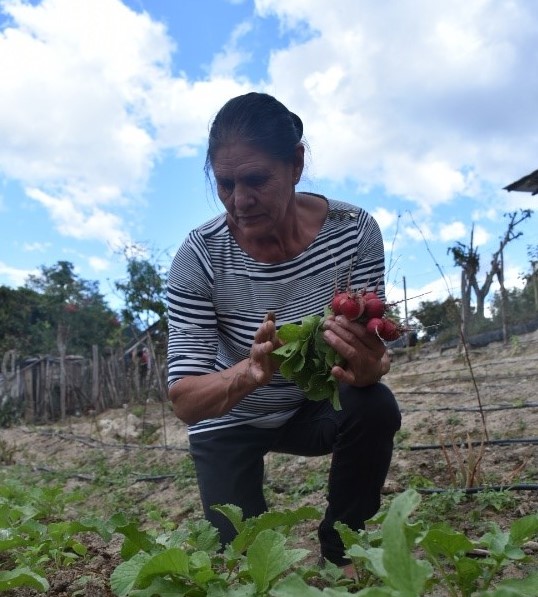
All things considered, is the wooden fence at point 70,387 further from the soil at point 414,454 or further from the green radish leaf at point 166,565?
the green radish leaf at point 166,565

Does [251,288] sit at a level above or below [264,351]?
above

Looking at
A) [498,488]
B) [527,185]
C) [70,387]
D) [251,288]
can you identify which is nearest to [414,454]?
[498,488]

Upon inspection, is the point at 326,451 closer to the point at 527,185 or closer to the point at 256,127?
the point at 256,127

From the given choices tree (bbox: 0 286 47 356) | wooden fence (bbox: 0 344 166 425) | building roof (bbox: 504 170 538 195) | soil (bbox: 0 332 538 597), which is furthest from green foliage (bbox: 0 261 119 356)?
building roof (bbox: 504 170 538 195)

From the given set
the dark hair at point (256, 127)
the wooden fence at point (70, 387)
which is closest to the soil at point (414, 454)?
the dark hair at point (256, 127)

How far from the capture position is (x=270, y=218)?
2.06 meters

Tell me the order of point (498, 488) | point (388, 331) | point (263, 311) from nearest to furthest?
1. point (388, 331)
2. point (263, 311)
3. point (498, 488)

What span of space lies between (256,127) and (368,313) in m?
0.70

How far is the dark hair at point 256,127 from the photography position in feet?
6.63

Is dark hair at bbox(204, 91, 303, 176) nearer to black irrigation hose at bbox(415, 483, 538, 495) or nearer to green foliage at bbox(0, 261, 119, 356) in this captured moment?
black irrigation hose at bbox(415, 483, 538, 495)

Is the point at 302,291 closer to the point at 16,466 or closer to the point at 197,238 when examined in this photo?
the point at 197,238

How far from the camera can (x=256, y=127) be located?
2023 mm

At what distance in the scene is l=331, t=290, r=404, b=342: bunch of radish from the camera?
1.68 m

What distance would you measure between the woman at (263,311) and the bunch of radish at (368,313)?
18 cm
